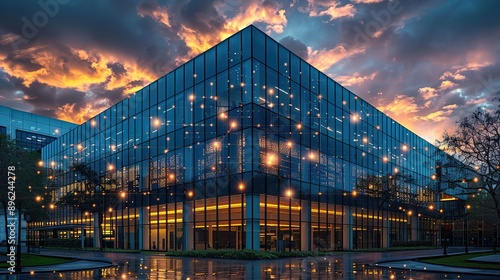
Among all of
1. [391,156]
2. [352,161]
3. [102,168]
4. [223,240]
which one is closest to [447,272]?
[223,240]

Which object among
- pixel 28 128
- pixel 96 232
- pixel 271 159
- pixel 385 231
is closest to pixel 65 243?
pixel 96 232

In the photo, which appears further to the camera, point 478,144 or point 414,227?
point 414,227

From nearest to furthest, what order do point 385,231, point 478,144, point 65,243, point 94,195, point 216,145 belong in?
point 478,144 < point 216,145 < point 94,195 < point 385,231 < point 65,243

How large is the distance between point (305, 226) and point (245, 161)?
10.8m

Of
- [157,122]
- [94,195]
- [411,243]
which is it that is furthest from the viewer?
[411,243]

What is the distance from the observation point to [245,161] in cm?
4253

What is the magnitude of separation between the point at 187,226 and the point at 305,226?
12.4 meters

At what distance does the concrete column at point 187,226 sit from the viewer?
158 ft

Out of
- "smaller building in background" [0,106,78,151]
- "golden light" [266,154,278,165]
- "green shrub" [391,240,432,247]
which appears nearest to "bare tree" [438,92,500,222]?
"golden light" [266,154,278,165]

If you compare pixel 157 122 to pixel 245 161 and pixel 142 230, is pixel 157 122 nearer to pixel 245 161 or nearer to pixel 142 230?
pixel 142 230

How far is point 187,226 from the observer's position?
48531 mm

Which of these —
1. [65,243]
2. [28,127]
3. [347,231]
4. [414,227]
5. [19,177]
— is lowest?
[65,243]

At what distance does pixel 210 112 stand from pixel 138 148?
588 inches

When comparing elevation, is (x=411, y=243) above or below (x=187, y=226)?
below
